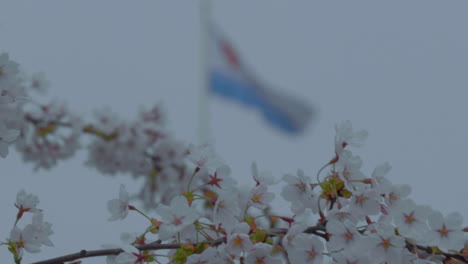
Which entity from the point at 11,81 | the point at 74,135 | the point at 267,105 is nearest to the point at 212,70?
the point at 267,105

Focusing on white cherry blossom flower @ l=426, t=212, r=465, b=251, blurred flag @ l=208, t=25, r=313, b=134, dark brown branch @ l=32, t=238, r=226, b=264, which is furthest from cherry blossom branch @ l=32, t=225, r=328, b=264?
blurred flag @ l=208, t=25, r=313, b=134

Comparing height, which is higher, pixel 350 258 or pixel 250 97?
pixel 350 258

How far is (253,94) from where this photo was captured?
10.0 metres

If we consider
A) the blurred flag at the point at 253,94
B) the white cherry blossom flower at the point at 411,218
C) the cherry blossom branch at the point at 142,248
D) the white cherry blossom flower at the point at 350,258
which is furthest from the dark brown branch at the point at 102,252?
the blurred flag at the point at 253,94

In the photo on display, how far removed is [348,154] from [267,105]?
8686mm

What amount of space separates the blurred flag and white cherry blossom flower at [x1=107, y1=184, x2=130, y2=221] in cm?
847

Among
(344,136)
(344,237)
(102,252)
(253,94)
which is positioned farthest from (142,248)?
(253,94)

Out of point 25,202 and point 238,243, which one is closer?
point 238,243

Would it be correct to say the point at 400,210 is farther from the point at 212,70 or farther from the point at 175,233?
the point at 212,70

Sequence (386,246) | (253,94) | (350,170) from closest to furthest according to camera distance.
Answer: (386,246), (350,170), (253,94)

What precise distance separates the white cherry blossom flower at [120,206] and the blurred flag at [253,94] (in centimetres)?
847

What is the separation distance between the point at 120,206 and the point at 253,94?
874 centimetres

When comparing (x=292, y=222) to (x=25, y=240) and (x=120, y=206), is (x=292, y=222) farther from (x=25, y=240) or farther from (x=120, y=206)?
(x=25, y=240)

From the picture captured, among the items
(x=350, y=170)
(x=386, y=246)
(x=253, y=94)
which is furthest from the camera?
(x=253, y=94)
